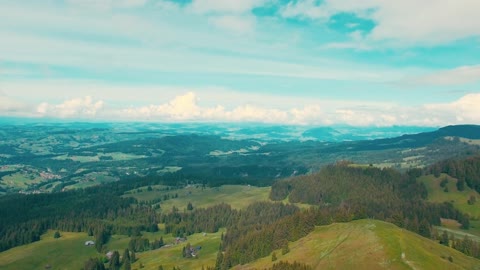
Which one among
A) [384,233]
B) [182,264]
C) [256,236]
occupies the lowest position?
[182,264]

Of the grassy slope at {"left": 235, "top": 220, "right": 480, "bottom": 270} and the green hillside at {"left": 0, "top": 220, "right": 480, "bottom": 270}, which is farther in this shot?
the green hillside at {"left": 0, "top": 220, "right": 480, "bottom": 270}

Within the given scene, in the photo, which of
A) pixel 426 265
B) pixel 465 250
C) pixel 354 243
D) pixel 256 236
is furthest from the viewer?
pixel 256 236

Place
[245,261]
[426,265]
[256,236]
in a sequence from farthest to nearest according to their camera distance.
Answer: [256,236], [245,261], [426,265]

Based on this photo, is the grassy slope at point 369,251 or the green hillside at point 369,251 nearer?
the grassy slope at point 369,251

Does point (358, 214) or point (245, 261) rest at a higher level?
point (358, 214)

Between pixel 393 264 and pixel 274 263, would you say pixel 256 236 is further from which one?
pixel 393 264

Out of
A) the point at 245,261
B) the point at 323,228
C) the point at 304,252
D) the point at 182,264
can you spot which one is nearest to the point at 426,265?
the point at 304,252

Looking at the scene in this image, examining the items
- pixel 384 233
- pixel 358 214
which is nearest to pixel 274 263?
pixel 384 233

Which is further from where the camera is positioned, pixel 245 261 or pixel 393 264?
pixel 245 261
